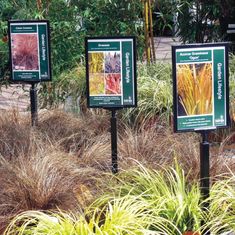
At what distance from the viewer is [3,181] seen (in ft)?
15.1

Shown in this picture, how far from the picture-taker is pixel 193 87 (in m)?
4.19

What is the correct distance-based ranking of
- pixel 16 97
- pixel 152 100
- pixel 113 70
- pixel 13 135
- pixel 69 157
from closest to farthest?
1. pixel 69 157
2. pixel 113 70
3. pixel 13 135
4. pixel 152 100
5. pixel 16 97

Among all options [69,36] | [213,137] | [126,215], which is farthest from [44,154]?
A: [69,36]

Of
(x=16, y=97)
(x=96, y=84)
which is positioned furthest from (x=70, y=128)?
(x=16, y=97)

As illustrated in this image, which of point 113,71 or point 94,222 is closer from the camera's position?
point 94,222

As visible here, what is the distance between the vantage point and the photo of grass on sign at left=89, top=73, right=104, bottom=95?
210 inches

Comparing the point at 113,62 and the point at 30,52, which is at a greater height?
the point at 30,52

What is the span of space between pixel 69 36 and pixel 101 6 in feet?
1.87

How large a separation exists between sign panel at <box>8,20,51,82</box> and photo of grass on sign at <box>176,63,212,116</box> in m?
2.57

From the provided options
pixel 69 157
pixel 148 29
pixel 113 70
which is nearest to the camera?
pixel 69 157

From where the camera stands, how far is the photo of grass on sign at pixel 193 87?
4.16 m

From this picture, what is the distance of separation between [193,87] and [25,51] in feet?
9.16

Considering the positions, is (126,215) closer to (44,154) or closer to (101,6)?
(44,154)

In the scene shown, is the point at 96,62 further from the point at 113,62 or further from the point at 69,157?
the point at 69,157
